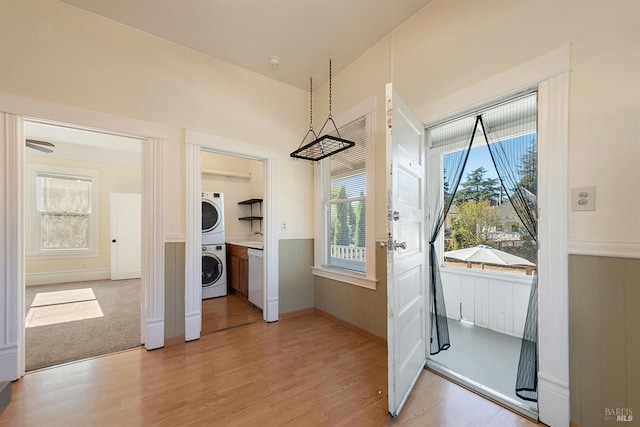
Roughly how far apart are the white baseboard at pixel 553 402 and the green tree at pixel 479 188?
5.31 ft

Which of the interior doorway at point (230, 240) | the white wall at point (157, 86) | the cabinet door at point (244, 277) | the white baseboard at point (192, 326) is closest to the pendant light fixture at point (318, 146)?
the white wall at point (157, 86)

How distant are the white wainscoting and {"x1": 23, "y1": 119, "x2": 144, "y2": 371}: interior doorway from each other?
411 centimetres

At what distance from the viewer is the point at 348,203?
10.2 feet

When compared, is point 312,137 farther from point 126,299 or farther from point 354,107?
point 126,299

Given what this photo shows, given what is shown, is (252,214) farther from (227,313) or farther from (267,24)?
(267,24)

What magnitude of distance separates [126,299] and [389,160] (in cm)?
460

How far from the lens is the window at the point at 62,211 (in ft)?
16.2

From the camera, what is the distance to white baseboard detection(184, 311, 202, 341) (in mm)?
2629

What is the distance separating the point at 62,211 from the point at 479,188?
7257 millimetres

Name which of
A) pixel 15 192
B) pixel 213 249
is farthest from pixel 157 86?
pixel 213 249

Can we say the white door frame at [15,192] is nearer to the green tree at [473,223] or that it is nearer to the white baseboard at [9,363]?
the white baseboard at [9,363]

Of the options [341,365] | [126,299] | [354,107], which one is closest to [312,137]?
Answer: [354,107]

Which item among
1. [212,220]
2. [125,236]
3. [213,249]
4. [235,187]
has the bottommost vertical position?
[213,249]
